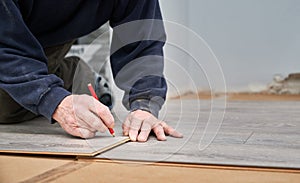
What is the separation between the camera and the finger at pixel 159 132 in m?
1.03

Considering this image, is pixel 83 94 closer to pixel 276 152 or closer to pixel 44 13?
pixel 44 13

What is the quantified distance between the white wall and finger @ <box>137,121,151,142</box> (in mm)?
1334

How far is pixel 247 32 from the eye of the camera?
2494 mm

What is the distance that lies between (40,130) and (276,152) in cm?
64

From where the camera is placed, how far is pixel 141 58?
1.21 metres

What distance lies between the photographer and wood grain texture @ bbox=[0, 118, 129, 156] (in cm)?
91

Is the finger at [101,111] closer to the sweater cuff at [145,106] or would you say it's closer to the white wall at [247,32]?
the sweater cuff at [145,106]

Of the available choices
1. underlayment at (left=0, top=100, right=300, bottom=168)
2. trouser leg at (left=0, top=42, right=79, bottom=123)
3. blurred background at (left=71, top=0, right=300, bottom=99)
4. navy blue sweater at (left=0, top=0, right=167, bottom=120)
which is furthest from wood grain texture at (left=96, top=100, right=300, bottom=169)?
blurred background at (left=71, top=0, right=300, bottom=99)

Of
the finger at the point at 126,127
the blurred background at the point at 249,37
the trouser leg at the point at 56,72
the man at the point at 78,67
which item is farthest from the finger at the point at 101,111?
the blurred background at the point at 249,37

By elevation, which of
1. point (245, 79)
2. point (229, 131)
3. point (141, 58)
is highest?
point (141, 58)

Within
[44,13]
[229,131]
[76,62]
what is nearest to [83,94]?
[44,13]

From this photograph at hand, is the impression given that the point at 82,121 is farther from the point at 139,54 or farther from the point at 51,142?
the point at 139,54

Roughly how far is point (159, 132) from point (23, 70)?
347 millimetres

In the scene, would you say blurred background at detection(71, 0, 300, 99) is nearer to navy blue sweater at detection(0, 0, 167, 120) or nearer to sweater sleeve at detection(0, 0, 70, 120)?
navy blue sweater at detection(0, 0, 167, 120)
